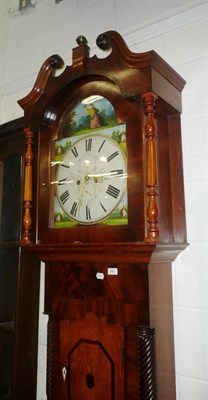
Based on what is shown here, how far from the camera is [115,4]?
1.43 metres

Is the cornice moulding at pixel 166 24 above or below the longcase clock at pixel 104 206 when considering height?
above

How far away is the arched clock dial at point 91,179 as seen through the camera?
1.03 metres

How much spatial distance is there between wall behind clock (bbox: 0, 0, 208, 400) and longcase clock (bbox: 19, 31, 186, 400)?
51 millimetres

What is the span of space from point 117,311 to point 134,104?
611 millimetres

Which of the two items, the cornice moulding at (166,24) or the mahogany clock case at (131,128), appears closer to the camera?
the mahogany clock case at (131,128)

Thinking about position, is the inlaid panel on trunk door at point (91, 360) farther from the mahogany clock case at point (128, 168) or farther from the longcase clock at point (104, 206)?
the mahogany clock case at point (128, 168)

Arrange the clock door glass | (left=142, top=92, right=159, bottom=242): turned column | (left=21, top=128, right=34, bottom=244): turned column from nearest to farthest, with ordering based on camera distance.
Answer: (left=142, top=92, right=159, bottom=242): turned column
the clock door glass
(left=21, top=128, right=34, bottom=244): turned column

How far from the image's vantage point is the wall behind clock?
1.05m

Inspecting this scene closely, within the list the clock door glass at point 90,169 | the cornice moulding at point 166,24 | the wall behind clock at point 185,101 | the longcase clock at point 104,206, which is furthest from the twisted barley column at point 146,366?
the cornice moulding at point 166,24

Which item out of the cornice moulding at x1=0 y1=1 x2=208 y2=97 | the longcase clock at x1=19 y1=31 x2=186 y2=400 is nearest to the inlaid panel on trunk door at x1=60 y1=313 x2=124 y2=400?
the longcase clock at x1=19 y1=31 x2=186 y2=400

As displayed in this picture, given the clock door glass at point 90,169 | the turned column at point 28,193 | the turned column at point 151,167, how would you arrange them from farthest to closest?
the turned column at point 28,193 < the clock door glass at point 90,169 < the turned column at point 151,167

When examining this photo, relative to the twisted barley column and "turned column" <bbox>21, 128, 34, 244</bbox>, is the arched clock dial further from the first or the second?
the twisted barley column

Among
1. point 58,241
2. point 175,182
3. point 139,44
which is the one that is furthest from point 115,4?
point 58,241

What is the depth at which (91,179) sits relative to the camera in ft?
3.55
